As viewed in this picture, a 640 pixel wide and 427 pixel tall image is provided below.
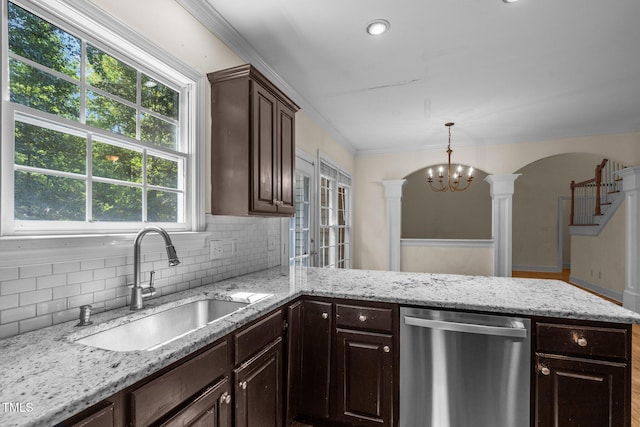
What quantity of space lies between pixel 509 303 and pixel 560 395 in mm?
462

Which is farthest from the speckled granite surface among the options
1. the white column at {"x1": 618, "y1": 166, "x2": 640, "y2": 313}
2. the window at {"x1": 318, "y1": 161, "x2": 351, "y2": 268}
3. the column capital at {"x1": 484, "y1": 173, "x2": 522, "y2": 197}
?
the white column at {"x1": 618, "y1": 166, "x2": 640, "y2": 313}

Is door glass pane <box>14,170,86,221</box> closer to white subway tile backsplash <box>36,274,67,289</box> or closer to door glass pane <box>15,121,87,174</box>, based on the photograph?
door glass pane <box>15,121,87,174</box>

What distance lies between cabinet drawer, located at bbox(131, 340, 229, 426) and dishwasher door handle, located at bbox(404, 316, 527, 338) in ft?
3.37

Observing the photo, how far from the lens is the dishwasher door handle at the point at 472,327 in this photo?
61.4 inches

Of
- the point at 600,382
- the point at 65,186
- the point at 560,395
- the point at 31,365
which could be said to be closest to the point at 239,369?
the point at 31,365

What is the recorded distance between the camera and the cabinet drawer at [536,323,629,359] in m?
1.47

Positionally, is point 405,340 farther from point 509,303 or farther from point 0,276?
point 0,276

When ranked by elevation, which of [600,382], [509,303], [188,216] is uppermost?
[188,216]

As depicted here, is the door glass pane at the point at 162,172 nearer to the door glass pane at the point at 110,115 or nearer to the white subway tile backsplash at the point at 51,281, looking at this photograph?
the door glass pane at the point at 110,115

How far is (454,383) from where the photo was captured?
171 cm

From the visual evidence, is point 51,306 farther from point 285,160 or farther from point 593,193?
point 593,193

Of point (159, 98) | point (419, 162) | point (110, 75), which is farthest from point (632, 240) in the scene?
point (110, 75)

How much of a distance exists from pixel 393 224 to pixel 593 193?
547 cm

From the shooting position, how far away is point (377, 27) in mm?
2254
